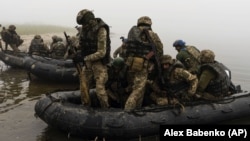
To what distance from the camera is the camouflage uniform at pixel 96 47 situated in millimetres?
6824

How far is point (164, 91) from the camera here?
746cm

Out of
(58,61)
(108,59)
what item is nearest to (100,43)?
(108,59)

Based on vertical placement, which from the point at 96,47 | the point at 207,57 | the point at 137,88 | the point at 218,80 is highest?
the point at 96,47

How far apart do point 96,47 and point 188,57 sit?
9.51 feet

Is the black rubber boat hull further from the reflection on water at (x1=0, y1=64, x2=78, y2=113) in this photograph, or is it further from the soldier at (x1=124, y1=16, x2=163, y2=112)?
the soldier at (x1=124, y1=16, x2=163, y2=112)

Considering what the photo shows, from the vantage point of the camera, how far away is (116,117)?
6633 mm

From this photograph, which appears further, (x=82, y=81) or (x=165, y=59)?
(x=165, y=59)

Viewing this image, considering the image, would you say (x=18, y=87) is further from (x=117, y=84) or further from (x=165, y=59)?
(x=165, y=59)

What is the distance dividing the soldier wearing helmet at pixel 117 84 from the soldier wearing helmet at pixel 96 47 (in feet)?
1.52

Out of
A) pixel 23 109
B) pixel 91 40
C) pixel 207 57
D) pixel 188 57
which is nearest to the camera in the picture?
pixel 91 40

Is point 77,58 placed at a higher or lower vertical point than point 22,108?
higher

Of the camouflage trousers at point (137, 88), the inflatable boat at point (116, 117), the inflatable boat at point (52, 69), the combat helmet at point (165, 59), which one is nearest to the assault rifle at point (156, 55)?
the combat helmet at point (165, 59)

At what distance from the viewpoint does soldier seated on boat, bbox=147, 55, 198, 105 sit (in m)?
7.31

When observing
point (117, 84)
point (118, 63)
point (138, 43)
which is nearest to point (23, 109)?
point (117, 84)
